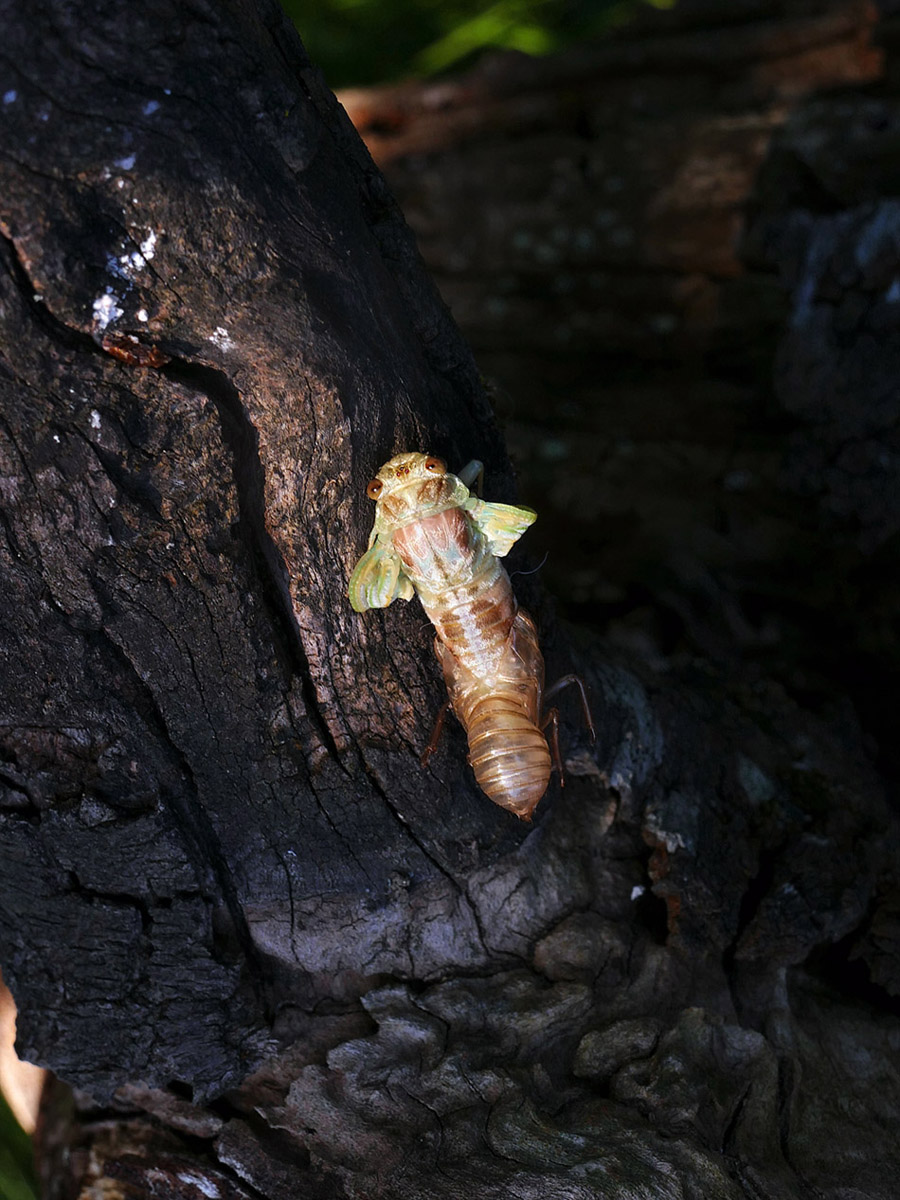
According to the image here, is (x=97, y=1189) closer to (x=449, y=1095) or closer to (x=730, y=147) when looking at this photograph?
(x=449, y=1095)

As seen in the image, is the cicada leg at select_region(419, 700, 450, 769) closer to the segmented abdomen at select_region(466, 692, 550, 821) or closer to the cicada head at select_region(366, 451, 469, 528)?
the segmented abdomen at select_region(466, 692, 550, 821)

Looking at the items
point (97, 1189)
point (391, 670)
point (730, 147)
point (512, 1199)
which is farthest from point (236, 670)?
point (730, 147)

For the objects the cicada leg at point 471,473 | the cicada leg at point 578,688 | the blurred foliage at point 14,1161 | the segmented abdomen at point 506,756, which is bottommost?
the blurred foliage at point 14,1161

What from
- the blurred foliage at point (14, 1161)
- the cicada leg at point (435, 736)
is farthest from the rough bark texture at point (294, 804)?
the blurred foliage at point (14, 1161)

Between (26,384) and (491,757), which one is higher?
(26,384)

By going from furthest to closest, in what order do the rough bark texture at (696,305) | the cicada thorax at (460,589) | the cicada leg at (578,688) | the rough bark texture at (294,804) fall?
the rough bark texture at (696,305) < the cicada leg at (578,688) < the cicada thorax at (460,589) < the rough bark texture at (294,804)

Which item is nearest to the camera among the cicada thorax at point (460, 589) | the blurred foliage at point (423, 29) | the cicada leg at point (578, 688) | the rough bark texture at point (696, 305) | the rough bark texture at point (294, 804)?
the rough bark texture at point (294, 804)

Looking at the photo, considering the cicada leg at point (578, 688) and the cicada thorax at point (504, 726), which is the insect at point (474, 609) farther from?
the cicada leg at point (578, 688)
